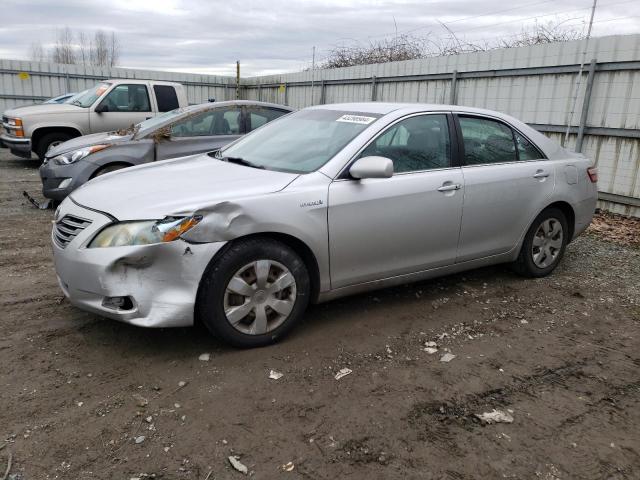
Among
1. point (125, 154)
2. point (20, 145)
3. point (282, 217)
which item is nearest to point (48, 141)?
point (20, 145)

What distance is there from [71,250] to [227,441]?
5.10 feet

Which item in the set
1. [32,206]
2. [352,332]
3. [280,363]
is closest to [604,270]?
[352,332]

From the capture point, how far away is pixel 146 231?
3.13 meters

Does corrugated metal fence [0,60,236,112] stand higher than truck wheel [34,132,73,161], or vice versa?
corrugated metal fence [0,60,236,112]

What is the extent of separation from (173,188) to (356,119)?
4.95ft

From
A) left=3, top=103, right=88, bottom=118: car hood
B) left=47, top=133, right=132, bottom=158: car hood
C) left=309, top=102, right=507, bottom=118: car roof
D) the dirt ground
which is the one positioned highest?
left=309, top=102, right=507, bottom=118: car roof

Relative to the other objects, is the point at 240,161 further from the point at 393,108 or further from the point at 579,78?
the point at 579,78

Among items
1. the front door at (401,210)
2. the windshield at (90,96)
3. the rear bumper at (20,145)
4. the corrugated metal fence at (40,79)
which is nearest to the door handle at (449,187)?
the front door at (401,210)

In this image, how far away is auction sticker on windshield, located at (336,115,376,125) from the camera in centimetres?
404

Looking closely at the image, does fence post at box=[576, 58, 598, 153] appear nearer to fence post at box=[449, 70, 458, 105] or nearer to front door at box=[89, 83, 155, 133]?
fence post at box=[449, 70, 458, 105]

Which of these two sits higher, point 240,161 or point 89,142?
point 240,161

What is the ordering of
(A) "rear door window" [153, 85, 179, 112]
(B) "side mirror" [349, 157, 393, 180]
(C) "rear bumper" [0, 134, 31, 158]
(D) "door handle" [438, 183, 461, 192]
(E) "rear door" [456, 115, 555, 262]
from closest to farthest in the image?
(B) "side mirror" [349, 157, 393, 180]
(D) "door handle" [438, 183, 461, 192]
(E) "rear door" [456, 115, 555, 262]
(C) "rear bumper" [0, 134, 31, 158]
(A) "rear door window" [153, 85, 179, 112]

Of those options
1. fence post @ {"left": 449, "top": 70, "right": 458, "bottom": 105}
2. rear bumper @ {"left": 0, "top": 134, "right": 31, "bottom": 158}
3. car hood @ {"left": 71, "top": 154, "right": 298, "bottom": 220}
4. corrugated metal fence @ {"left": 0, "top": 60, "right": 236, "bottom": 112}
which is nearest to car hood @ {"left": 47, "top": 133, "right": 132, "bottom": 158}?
car hood @ {"left": 71, "top": 154, "right": 298, "bottom": 220}

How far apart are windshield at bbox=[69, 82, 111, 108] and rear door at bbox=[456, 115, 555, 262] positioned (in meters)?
8.42
